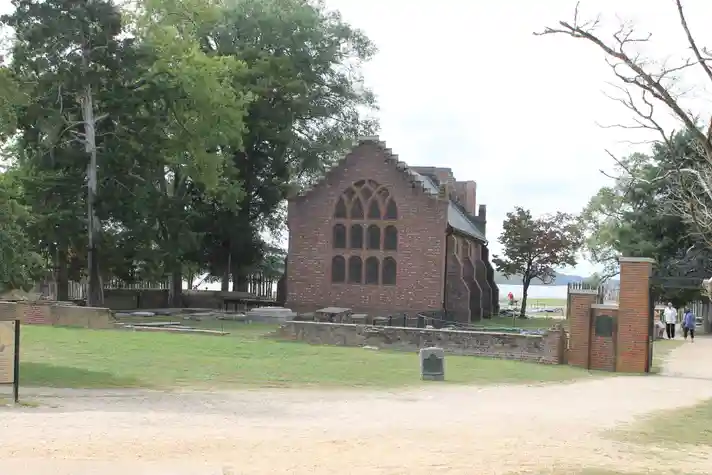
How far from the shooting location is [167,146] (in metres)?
45.1

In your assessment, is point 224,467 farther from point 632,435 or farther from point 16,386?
point 632,435

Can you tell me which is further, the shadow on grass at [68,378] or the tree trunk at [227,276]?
the tree trunk at [227,276]

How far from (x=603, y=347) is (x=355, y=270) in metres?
20.0

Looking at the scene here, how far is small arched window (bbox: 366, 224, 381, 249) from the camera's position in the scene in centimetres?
4550

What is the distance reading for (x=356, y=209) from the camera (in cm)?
4600

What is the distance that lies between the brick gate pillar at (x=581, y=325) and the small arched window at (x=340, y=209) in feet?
66.3

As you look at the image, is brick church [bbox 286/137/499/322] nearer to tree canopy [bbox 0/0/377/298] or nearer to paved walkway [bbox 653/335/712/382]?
tree canopy [bbox 0/0/377/298]

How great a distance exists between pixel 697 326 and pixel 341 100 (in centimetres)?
2660

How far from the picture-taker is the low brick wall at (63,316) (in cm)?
3144

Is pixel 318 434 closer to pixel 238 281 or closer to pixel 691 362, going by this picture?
pixel 691 362

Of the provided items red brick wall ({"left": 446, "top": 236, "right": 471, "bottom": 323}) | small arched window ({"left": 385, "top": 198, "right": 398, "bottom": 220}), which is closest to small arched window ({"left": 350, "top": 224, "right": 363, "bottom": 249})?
small arched window ({"left": 385, "top": 198, "right": 398, "bottom": 220})

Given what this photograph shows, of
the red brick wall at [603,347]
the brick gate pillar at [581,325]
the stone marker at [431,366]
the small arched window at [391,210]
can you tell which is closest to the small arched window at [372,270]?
the small arched window at [391,210]

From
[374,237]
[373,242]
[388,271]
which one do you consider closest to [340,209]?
[374,237]

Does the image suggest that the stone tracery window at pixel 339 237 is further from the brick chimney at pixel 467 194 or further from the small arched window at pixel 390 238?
the brick chimney at pixel 467 194
